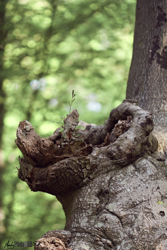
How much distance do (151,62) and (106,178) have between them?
143 cm

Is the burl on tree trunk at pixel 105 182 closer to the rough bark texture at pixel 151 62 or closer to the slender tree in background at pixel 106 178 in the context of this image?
the slender tree in background at pixel 106 178

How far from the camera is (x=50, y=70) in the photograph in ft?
20.4

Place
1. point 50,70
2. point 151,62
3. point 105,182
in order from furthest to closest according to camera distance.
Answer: point 50,70 < point 151,62 < point 105,182

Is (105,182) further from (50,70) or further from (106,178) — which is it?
(50,70)

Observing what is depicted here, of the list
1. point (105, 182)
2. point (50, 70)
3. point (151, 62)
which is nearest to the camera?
point (105, 182)

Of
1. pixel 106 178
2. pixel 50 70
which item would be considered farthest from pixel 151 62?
pixel 50 70

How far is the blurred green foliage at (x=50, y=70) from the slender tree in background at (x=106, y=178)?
12.1 ft

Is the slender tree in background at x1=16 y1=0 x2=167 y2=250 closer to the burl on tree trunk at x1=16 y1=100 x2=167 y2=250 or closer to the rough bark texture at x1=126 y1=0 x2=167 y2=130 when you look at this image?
the burl on tree trunk at x1=16 y1=100 x2=167 y2=250

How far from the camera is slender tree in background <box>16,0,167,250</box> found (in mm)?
1480

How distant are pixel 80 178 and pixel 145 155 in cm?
53

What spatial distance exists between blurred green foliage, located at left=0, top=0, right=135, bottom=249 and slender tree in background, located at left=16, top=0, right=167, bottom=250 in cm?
368

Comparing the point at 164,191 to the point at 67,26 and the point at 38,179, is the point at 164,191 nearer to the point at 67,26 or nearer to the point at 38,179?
the point at 38,179

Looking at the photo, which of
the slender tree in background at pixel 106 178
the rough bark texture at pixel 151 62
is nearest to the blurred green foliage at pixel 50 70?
the rough bark texture at pixel 151 62

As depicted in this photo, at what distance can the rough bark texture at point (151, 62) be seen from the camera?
7.92 ft
